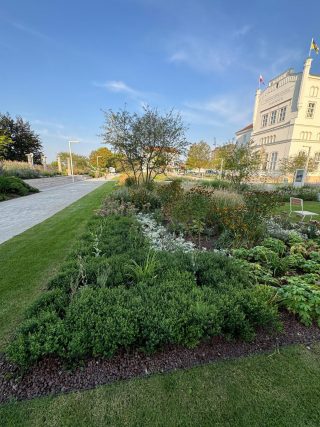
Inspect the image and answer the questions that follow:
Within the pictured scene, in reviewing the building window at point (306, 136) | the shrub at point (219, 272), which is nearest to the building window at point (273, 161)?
the building window at point (306, 136)

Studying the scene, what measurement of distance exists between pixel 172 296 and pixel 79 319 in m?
0.94

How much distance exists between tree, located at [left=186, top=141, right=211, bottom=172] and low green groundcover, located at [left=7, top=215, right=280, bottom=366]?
119ft

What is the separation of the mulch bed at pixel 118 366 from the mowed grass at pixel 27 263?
1.54 ft

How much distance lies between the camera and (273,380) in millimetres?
1703

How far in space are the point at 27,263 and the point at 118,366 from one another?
2.71 m

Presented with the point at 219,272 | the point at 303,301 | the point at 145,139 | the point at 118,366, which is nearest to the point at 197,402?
→ the point at 118,366

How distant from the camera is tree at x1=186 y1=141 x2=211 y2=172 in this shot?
38.7 m

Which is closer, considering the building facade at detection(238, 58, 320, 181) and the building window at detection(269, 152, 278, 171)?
the building facade at detection(238, 58, 320, 181)

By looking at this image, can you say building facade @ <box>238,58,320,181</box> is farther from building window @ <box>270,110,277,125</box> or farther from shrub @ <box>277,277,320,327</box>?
shrub @ <box>277,277,320,327</box>

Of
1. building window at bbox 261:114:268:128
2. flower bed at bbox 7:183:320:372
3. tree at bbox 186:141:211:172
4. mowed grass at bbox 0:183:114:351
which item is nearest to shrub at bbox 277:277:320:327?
flower bed at bbox 7:183:320:372

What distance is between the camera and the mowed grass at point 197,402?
1.40 metres

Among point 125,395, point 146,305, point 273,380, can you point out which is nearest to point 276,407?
point 273,380

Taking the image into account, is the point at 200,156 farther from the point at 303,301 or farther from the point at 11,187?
the point at 303,301

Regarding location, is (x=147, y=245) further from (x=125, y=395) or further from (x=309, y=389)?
(x=309, y=389)
